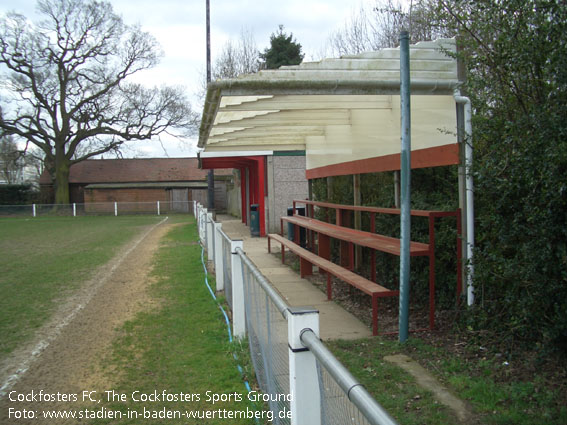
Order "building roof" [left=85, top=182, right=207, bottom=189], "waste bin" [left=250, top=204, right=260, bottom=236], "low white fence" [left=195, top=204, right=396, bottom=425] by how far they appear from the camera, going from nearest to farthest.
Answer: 1. "low white fence" [left=195, top=204, right=396, bottom=425]
2. "waste bin" [left=250, top=204, right=260, bottom=236]
3. "building roof" [left=85, top=182, right=207, bottom=189]

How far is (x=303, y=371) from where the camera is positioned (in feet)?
7.55

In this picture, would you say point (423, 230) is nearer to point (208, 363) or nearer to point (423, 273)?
point (423, 273)

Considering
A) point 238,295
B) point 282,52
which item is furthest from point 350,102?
point 282,52

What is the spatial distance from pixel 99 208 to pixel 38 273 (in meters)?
30.8

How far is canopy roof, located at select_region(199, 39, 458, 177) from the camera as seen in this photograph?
215 inches

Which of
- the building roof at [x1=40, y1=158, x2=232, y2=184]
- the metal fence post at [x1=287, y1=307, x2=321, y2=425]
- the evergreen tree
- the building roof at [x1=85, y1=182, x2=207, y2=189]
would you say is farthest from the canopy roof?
the building roof at [x1=40, y1=158, x2=232, y2=184]

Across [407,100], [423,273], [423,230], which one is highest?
[407,100]

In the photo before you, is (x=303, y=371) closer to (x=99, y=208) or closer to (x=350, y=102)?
(x=350, y=102)

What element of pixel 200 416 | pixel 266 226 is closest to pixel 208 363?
pixel 200 416

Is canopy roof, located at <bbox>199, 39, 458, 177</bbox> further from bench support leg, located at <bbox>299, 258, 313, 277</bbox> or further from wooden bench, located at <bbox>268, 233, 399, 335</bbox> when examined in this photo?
bench support leg, located at <bbox>299, 258, 313, 277</bbox>

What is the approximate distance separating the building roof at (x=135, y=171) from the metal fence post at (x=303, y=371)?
146ft

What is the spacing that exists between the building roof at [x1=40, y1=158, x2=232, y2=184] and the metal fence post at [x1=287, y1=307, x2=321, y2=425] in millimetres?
44442

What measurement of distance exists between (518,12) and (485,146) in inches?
48.1

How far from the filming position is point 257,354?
15.5 ft
